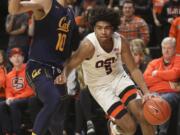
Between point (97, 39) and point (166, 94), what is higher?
point (97, 39)

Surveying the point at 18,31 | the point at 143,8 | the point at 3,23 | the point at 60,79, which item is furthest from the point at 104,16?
the point at 3,23

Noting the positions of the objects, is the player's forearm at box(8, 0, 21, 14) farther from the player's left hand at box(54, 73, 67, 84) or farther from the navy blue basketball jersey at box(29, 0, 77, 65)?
the player's left hand at box(54, 73, 67, 84)

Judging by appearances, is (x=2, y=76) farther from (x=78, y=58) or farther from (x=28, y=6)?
(x=28, y=6)

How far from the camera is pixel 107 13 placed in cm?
612

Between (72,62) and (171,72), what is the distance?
2.02 meters

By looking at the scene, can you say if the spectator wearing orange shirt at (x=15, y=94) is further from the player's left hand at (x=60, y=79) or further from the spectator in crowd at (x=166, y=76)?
the player's left hand at (x=60, y=79)

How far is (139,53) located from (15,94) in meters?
2.01

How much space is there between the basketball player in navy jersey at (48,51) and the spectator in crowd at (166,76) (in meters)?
1.96

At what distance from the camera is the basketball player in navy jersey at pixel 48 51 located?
18.8 feet

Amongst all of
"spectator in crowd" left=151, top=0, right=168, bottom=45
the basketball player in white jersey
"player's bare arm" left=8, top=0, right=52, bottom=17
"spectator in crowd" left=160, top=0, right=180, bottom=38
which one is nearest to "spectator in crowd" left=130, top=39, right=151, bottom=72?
"spectator in crowd" left=160, top=0, right=180, bottom=38

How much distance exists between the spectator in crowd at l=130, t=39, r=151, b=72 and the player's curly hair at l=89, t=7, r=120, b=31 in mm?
2098

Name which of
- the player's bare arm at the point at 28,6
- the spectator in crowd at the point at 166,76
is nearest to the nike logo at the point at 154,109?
the player's bare arm at the point at 28,6

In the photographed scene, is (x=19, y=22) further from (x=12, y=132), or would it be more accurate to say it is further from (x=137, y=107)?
(x=137, y=107)

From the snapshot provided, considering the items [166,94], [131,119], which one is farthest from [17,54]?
[131,119]
